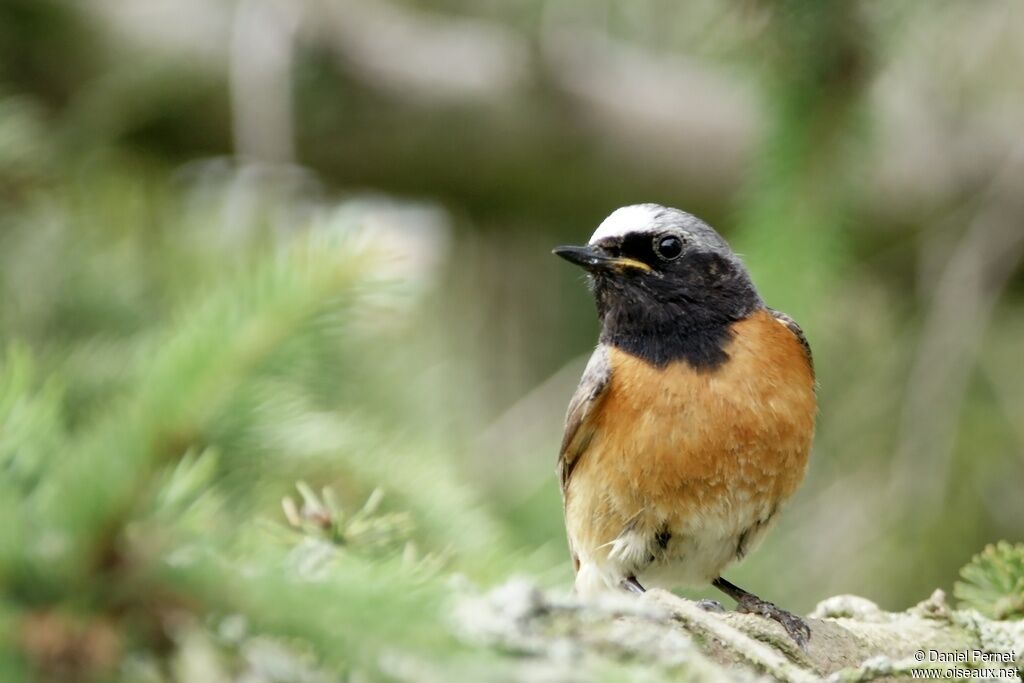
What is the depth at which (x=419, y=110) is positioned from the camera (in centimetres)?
579

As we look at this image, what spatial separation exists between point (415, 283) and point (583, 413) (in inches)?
63.0

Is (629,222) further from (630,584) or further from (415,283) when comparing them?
(415,283)

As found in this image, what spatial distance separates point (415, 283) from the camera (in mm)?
2127

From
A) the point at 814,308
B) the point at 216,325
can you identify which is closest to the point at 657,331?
the point at 814,308

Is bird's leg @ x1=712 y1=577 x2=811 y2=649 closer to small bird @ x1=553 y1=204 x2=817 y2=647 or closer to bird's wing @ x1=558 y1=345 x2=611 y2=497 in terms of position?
small bird @ x1=553 y1=204 x2=817 y2=647

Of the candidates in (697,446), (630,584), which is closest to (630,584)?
(630,584)

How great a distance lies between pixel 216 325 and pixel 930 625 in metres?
1.74

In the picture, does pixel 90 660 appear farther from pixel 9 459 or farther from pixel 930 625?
pixel 930 625

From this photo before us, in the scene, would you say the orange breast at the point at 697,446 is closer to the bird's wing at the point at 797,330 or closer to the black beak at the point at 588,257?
the bird's wing at the point at 797,330

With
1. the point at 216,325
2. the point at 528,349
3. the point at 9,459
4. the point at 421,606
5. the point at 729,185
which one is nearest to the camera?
the point at 421,606

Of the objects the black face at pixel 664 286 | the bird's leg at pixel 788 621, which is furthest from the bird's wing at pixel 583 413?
the bird's leg at pixel 788 621

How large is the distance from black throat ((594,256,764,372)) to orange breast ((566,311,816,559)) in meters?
0.09

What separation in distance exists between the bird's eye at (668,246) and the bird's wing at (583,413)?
36 cm

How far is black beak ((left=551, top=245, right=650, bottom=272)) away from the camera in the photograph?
3682mm
